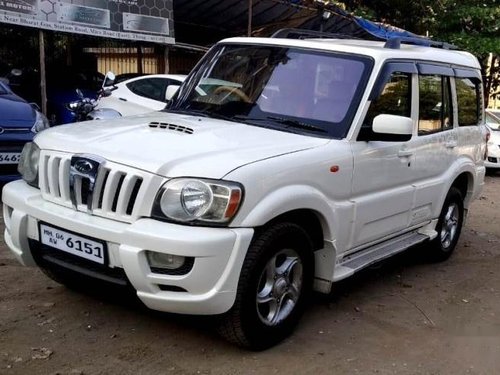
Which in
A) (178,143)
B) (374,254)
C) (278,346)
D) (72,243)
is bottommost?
(278,346)

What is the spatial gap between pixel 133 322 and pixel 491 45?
577 inches

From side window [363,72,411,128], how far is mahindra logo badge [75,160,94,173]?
180 cm

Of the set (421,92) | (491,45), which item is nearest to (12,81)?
(421,92)

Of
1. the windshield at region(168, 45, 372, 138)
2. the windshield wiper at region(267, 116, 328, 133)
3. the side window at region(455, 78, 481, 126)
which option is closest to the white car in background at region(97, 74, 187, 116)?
the side window at region(455, 78, 481, 126)

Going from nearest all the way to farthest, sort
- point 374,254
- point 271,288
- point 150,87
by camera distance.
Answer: point 271,288, point 374,254, point 150,87

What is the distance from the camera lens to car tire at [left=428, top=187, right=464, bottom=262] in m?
5.51

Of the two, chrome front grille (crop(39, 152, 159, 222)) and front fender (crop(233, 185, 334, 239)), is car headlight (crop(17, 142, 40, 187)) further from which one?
front fender (crop(233, 185, 334, 239))

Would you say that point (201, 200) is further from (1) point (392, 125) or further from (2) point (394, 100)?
(2) point (394, 100)

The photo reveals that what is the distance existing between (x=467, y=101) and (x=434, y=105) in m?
0.83

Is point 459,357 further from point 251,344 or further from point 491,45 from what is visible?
point 491,45

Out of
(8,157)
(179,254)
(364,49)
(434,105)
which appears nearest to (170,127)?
(179,254)

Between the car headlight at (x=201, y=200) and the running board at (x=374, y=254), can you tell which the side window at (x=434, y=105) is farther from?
the car headlight at (x=201, y=200)

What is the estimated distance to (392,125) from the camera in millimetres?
3779

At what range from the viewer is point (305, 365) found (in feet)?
11.1
